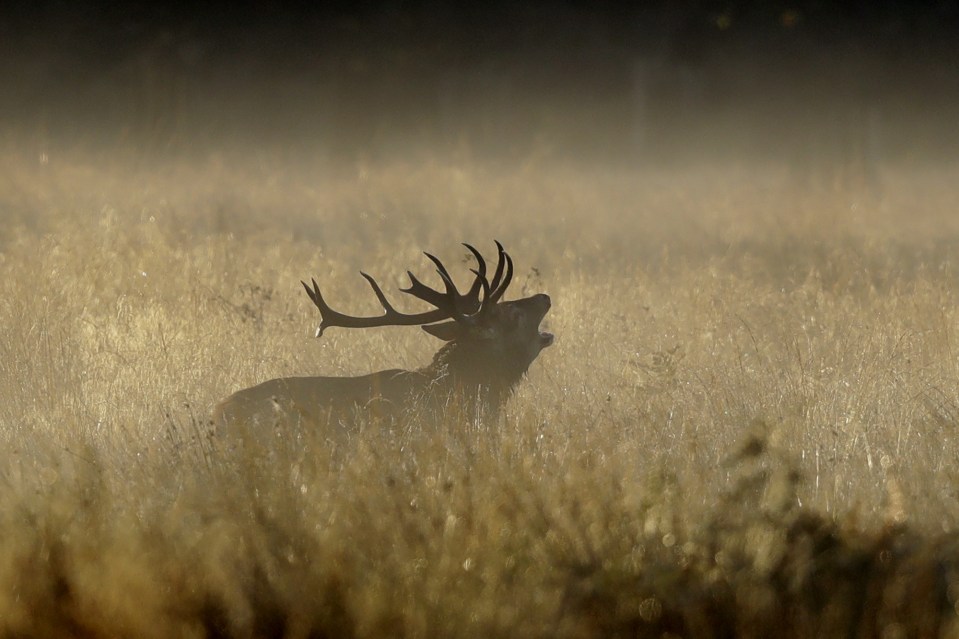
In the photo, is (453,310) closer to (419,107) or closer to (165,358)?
(165,358)

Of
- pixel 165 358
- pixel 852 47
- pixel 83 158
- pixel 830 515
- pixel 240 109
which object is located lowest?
pixel 830 515

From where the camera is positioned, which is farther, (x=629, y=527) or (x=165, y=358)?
(x=165, y=358)

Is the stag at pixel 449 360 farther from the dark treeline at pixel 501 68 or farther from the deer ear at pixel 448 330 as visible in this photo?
the dark treeline at pixel 501 68

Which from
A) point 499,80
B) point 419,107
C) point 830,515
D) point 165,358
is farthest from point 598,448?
point 499,80

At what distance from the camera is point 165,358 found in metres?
8.22

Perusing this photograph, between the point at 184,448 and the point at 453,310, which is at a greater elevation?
the point at 453,310

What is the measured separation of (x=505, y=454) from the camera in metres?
4.81

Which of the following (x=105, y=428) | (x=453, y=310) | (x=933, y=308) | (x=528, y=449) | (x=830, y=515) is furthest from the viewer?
(x=933, y=308)

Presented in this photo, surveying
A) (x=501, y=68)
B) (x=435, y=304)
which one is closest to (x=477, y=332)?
(x=435, y=304)

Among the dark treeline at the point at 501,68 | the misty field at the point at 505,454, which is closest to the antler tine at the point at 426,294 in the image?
the misty field at the point at 505,454

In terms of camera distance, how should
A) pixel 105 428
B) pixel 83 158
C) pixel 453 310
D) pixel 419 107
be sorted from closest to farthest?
pixel 105 428
pixel 453 310
pixel 83 158
pixel 419 107

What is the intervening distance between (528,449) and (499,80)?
125 feet

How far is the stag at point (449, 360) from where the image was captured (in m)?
6.67

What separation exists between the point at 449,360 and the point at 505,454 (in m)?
2.69
